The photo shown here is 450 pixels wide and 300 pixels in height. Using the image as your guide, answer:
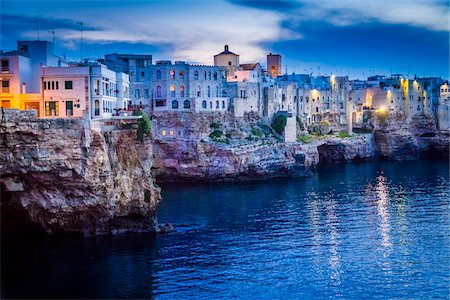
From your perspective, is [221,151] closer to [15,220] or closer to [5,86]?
[5,86]

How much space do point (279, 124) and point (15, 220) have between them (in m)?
59.1

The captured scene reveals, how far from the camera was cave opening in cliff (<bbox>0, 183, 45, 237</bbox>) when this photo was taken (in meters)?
43.2

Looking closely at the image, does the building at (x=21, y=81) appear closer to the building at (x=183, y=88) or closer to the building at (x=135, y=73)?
the building at (x=135, y=73)

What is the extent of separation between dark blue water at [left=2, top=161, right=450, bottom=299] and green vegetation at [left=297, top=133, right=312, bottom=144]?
3466 centimetres

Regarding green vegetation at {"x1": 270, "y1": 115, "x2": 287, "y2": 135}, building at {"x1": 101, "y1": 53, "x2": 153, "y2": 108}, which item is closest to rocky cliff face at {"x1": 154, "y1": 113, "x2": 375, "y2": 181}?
green vegetation at {"x1": 270, "y1": 115, "x2": 287, "y2": 135}

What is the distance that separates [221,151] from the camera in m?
83.8

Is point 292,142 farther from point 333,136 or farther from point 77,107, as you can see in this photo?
point 77,107

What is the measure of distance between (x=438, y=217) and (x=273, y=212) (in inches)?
626

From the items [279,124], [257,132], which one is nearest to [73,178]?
[257,132]

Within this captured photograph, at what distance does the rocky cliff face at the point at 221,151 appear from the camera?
8362cm

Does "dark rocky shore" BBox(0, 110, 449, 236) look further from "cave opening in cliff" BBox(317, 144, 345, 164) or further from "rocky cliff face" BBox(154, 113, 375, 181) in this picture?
"cave opening in cliff" BBox(317, 144, 345, 164)

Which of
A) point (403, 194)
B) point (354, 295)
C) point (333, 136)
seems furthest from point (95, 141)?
point (333, 136)

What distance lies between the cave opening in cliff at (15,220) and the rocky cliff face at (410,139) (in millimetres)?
85962

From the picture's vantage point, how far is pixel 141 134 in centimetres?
4906
